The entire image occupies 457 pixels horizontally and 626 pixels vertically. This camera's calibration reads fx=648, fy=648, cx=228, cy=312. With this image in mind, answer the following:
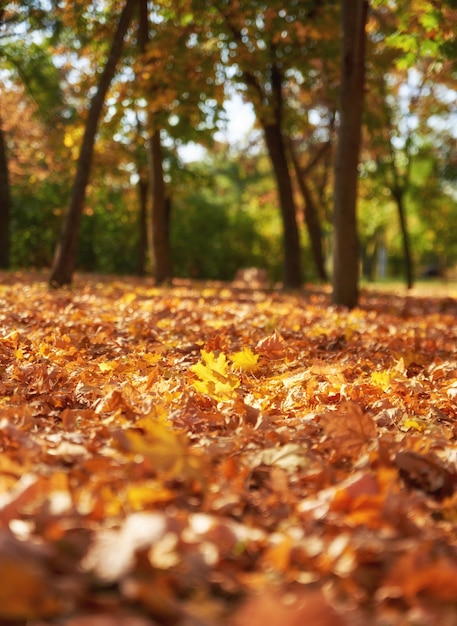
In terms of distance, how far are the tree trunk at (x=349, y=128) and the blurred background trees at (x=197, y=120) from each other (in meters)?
0.64

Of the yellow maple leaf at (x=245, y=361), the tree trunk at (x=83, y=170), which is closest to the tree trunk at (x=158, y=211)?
the tree trunk at (x=83, y=170)

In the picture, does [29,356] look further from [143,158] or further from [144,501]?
[143,158]

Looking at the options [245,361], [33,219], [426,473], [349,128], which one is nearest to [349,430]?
[426,473]

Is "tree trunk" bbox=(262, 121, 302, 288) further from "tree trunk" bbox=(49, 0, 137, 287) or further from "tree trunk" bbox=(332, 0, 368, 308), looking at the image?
"tree trunk" bbox=(332, 0, 368, 308)

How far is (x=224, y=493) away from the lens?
1.93 m

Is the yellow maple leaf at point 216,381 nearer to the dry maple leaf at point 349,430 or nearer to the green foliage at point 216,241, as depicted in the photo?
the dry maple leaf at point 349,430

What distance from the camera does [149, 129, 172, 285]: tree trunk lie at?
12.2 m

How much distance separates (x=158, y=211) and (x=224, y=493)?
10.7 metres

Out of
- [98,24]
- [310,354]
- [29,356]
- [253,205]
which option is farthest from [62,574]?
[253,205]

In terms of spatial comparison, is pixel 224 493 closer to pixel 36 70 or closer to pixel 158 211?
pixel 158 211

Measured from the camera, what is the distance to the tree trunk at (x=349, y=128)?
825 centimetres

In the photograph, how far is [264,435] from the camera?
2.58 meters

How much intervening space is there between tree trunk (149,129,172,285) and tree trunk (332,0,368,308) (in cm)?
443

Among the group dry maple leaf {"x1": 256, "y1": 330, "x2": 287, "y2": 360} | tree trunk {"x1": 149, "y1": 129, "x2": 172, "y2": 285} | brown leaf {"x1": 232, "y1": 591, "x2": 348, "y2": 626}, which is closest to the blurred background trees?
tree trunk {"x1": 149, "y1": 129, "x2": 172, "y2": 285}
